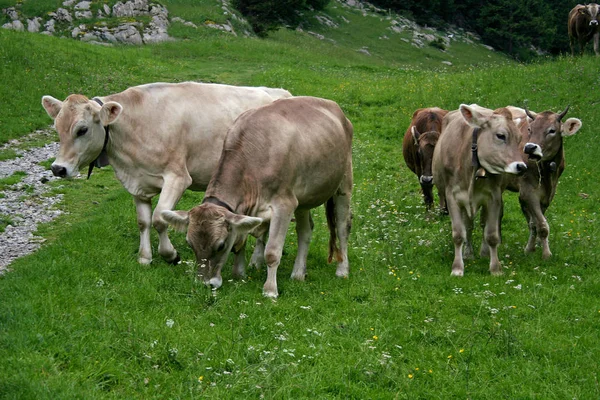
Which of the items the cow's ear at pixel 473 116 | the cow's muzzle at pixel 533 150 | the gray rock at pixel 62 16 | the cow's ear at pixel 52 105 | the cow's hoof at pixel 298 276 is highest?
the cow's ear at pixel 473 116

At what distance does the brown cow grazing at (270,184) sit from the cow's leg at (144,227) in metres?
1.75

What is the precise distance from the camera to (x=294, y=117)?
9414 mm

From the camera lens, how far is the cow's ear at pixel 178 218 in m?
8.22

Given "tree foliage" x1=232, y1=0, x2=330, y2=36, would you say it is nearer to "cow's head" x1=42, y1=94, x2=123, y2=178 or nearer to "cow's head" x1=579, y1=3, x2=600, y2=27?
"cow's head" x1=579, y1=3, x2=600, y2=27

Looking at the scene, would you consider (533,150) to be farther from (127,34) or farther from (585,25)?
(127,34)

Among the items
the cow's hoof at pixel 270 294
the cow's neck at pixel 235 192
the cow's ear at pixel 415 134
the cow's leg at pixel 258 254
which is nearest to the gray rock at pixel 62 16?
the cow's ear at pixel 415 134

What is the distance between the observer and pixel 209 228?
8.07 m

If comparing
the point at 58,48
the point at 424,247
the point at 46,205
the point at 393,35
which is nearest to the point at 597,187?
the point at 424,247

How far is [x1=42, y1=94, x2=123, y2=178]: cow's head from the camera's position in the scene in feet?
31.9

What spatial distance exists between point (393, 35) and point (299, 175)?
189 feet

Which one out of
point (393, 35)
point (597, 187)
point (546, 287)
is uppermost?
point (546, 287)

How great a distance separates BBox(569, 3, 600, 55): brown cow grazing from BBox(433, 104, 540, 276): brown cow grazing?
17360 millimetres

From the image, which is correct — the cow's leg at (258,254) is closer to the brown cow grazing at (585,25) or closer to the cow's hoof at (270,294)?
the cow's hoof at (270,294)

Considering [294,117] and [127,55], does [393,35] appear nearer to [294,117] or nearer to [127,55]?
[127,55]
